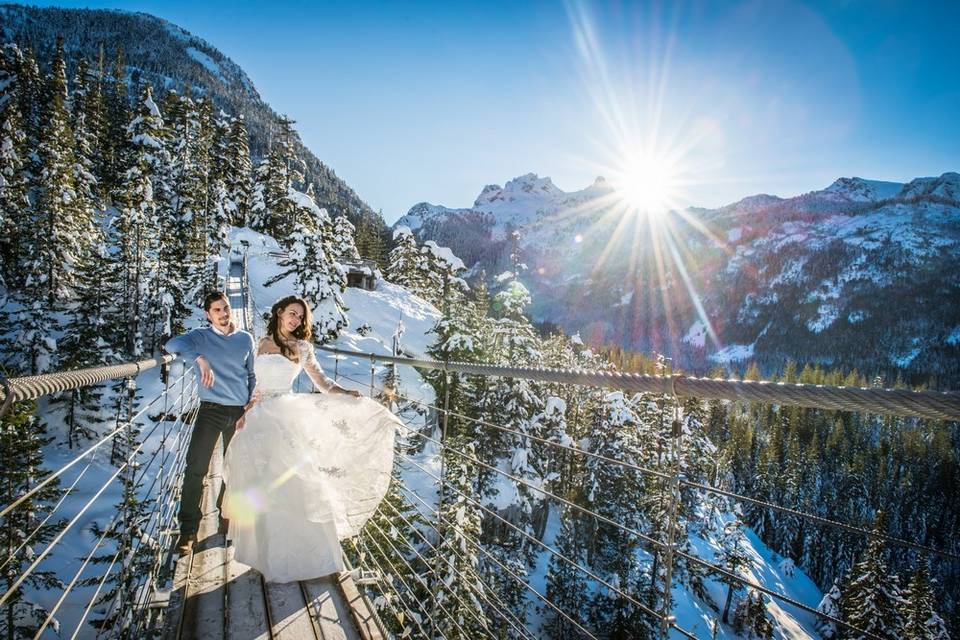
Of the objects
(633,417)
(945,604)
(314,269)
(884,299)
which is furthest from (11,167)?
(884,299)

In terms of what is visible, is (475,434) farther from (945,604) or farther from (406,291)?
(945,604)

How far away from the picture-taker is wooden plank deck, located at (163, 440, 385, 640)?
280 centimetres

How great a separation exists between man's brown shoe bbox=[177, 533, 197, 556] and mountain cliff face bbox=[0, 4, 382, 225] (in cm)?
9540

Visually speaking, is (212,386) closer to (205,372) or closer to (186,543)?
(205,372)

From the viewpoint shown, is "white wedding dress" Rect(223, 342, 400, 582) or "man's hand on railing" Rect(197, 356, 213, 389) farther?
"man's hand on railing" Rect(197, 356, 213, 389)

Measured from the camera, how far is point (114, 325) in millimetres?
Result: 21875

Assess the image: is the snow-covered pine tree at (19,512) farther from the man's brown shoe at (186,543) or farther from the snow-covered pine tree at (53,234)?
the snow-covered pine tree at (53,234)

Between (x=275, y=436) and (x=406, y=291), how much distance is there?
130 feet

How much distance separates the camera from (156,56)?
13800cm

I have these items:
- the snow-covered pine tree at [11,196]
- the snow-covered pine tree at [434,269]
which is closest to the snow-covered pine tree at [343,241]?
the snow-covered pine tree at [434,269]

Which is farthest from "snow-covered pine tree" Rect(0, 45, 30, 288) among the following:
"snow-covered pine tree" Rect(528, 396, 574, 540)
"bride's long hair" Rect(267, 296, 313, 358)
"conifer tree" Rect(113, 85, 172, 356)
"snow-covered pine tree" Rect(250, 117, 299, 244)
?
"bride's long hair" Rect(267, 296, 313, 358)

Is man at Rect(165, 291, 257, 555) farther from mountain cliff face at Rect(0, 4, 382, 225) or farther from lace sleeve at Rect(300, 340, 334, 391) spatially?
mountain cliff face at Rect(0, 4, 382, 225)

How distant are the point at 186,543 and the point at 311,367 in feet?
5.37

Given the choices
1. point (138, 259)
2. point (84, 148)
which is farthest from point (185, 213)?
point (138, 259)
